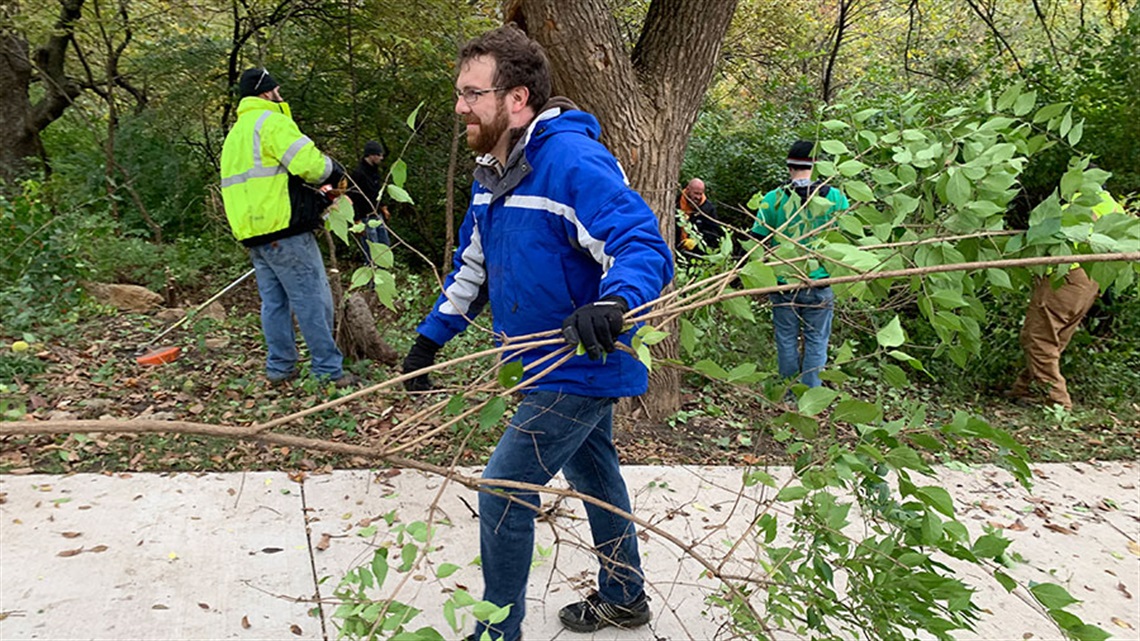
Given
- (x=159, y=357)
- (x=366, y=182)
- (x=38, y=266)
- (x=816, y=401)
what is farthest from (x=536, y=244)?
(x=38, y=266)

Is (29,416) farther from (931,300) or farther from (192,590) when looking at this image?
(931,300)

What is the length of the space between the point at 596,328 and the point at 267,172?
367 centimetres

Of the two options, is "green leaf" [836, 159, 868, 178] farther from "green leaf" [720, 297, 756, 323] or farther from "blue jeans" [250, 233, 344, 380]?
"blue jeans" [250, 233, 344, 380]

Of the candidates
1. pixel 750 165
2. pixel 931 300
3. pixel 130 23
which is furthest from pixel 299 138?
pixel 750 165

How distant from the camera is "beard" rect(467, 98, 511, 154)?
8.72 feet

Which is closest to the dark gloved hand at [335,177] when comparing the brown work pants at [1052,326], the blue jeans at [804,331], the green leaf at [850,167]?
the blue jeans at [804,331]

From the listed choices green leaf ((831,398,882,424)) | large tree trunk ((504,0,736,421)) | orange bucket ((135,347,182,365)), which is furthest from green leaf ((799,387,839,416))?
orange bucket ((135,347,182,365))

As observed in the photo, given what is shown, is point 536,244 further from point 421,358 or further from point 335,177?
point 335,177

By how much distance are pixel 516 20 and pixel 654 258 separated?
9.78 feet

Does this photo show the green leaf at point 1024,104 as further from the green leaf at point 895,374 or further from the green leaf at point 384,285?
the green leaf at point 384,285

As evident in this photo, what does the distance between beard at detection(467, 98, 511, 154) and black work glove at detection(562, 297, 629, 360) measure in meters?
0.84

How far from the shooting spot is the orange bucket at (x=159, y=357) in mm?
5570

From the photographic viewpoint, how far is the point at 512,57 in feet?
8.57

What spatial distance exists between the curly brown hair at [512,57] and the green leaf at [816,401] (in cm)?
127
